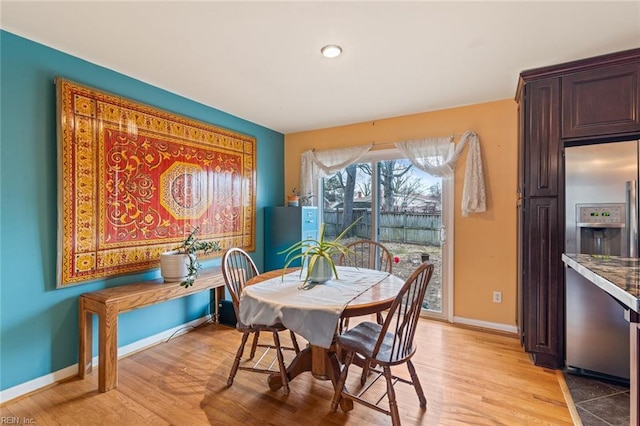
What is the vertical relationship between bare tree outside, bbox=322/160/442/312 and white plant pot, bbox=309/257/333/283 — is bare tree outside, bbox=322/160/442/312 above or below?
above

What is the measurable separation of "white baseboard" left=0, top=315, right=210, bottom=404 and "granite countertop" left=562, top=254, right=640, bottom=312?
3219mm

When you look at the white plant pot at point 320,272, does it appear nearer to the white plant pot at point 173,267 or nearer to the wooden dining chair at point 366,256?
the wooden dining chair at point 366,256

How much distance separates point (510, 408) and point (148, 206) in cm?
309

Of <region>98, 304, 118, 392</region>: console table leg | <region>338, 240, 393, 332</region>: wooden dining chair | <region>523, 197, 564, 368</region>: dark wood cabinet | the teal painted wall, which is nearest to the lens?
the teal painted wall

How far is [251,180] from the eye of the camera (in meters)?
3.88

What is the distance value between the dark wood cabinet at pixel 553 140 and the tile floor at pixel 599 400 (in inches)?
8.2

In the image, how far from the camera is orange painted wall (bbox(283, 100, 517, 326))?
10.1 feet

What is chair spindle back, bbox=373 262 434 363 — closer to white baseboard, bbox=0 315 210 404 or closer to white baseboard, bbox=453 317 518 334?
white baseboard, bbox=453 317 518 334

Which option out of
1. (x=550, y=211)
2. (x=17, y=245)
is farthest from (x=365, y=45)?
(x=17, y=245)

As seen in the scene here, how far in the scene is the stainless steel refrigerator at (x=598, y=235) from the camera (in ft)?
6.92

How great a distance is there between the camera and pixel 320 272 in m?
2.13

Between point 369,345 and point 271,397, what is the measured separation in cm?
77

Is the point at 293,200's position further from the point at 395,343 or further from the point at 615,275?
the point at 615,275

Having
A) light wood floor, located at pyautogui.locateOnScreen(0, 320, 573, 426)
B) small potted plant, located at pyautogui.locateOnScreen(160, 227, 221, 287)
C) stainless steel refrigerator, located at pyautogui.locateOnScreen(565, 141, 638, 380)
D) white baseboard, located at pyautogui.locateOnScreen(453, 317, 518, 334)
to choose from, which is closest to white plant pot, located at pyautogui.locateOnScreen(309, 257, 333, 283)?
light wood floor, located at pyautogui.locateOnScreen(0, 320, 573, 426)
